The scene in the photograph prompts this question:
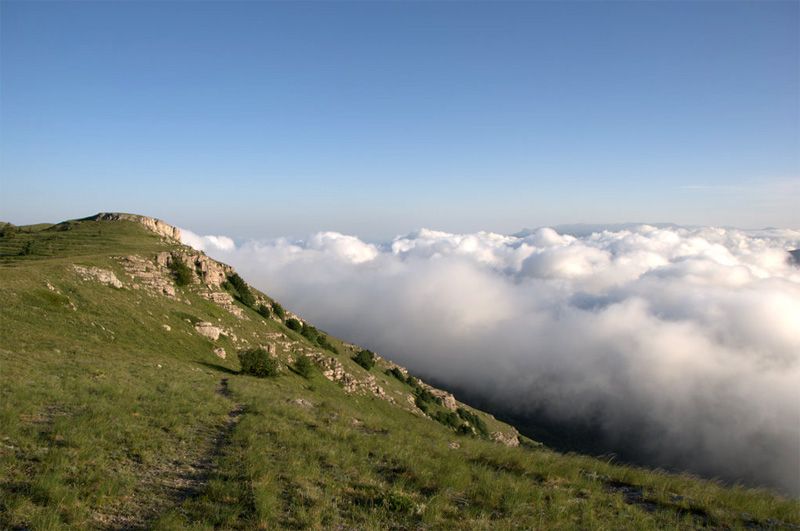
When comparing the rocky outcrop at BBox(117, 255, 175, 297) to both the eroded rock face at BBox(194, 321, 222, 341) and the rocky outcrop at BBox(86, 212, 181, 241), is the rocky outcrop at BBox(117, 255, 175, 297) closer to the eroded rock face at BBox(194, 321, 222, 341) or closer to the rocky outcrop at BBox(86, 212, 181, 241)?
the eroded rock face at BBox(194, 321, 222, 341)

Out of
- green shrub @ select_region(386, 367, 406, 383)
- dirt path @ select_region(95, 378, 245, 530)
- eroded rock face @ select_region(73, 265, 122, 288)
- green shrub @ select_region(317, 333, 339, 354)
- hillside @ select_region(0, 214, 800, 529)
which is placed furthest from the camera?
green shrub @ select_region(386, 367, 406, 383)

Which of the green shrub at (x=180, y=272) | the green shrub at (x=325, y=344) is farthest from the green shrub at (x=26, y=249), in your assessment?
the green shrub at (x=325, y=344)

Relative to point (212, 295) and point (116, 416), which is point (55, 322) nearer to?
point (116, 416)

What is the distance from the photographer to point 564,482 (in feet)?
40.7

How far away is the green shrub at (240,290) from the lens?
81.2m

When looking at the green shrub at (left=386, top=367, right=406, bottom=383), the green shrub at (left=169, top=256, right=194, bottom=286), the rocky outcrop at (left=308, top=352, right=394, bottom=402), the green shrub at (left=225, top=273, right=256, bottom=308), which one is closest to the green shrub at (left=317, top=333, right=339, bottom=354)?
the rocky outcrop at (left=308, top=352, right=394, bottom=402)

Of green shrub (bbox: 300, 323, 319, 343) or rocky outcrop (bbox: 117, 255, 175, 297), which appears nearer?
rocky outcrop (bbox: 117, 255, 175, 297)

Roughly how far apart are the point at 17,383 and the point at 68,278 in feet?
107

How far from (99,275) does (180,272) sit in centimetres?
1831

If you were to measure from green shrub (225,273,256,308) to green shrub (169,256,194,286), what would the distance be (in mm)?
13800

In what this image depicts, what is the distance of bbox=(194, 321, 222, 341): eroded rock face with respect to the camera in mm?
51719

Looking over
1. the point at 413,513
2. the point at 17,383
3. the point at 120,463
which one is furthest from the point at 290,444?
the point at 17,383

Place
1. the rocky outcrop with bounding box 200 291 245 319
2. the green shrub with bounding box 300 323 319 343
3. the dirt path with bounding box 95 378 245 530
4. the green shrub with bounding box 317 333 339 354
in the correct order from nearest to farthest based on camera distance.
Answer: the dirt path with bounding box 95 378 245 530
the rocky outcrop with bounding box 200 291 245 319
the green shrub with bounding box 300 323 319 343
the green shrub with bounding box 317 333 339 354

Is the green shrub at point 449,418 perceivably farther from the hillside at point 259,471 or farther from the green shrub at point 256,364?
the hillside at point 259,471
